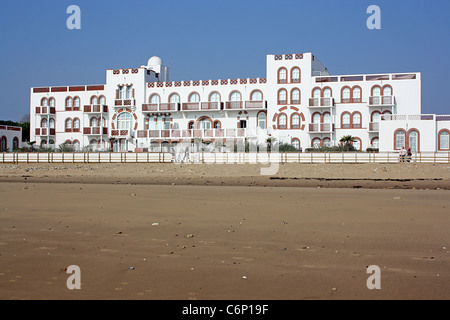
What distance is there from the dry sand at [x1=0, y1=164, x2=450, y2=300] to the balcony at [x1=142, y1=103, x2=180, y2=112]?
3743 centimetres

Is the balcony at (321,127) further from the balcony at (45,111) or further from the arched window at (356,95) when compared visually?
the balcony at (45,111)

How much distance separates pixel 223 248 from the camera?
6508 mm

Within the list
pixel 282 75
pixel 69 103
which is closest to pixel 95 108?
pixel 69 103

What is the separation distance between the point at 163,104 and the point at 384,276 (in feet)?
151

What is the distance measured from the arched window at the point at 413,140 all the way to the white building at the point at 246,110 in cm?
8

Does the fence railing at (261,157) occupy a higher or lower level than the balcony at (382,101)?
lower

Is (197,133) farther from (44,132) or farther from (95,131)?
(44,132)

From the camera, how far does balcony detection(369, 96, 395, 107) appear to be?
1692 inches

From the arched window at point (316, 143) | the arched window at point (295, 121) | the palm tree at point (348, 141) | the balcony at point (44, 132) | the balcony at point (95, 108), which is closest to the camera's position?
the palm tree at point (348, 141)

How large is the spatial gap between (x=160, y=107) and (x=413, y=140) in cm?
2717

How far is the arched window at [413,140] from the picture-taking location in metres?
37.4

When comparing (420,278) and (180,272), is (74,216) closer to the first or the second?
(180,272)

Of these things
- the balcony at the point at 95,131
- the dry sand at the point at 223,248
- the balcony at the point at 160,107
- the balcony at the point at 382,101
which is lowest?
the dry sand at the point at 223,248

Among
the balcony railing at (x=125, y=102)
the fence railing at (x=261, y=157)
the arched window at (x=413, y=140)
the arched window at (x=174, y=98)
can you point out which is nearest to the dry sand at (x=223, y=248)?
the fence railing at (x=261, y=157)
